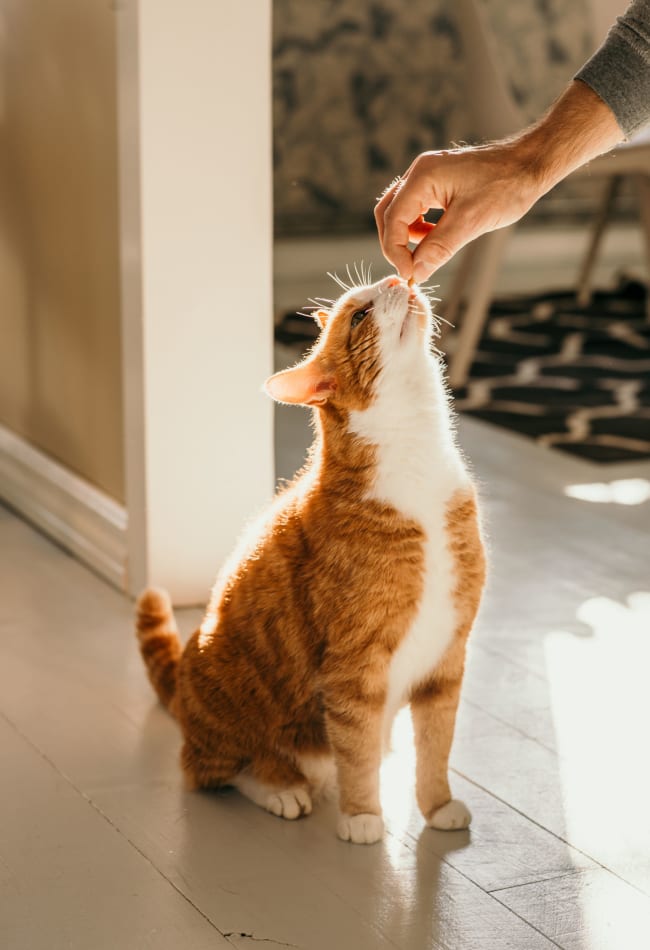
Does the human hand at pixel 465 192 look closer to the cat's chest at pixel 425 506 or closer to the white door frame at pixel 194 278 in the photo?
the cat's chest at pixel 425 506

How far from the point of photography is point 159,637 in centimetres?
193

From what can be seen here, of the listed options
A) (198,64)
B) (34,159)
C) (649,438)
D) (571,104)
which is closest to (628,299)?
(649,438)

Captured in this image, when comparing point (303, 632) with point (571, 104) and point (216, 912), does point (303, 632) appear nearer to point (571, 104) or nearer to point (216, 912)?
point (216, 912)

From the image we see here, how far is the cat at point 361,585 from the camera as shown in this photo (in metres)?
1.53

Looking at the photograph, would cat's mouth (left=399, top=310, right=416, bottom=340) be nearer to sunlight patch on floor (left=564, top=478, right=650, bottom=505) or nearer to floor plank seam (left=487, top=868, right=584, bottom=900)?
floor plank seam (left=487, top=868, right=584, bottom=900)

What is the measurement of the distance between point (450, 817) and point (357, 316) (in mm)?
623

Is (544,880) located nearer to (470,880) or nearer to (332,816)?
(470,880)

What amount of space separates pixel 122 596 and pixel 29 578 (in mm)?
212

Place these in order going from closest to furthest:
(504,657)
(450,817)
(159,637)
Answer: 1. (450,817)
2. (159,637)
3. (504,657)

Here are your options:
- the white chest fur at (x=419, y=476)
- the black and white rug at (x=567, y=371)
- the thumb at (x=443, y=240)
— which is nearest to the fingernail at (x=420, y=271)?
the thumb at (x=443, y=240)

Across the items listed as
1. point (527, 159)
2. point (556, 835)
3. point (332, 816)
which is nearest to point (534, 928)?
point (556, 835)

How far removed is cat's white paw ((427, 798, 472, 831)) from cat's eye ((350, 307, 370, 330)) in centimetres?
60

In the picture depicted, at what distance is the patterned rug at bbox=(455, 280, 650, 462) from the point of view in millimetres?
3557

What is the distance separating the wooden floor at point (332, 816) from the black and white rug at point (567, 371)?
1100 millimetres
